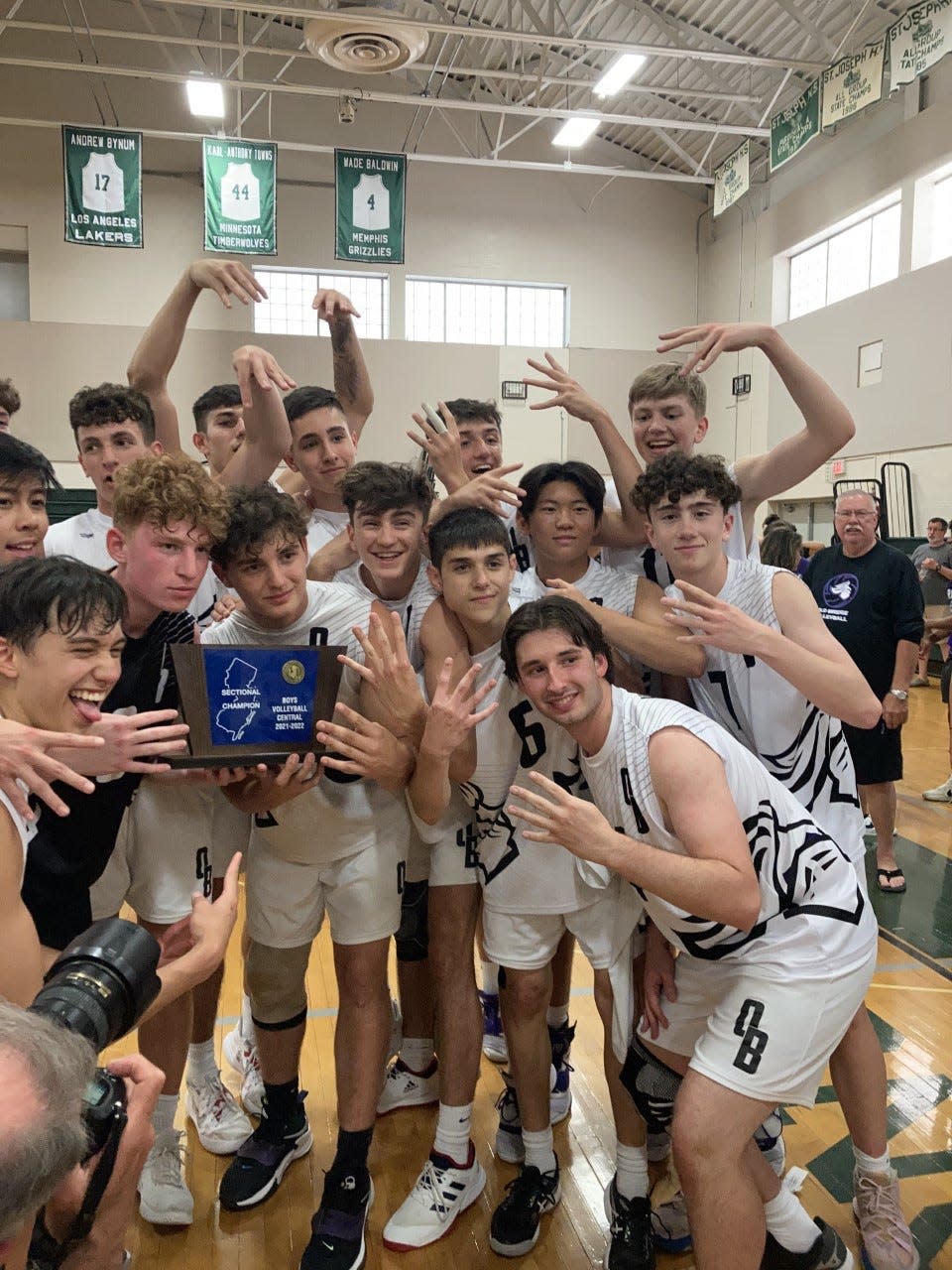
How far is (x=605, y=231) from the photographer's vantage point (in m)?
17.8

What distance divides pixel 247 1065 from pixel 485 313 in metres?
16.2

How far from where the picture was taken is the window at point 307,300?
16.4 m

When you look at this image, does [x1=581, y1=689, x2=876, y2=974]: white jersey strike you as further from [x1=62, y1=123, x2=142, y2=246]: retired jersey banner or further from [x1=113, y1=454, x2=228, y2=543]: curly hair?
[x1=62, y1=123, x2=142, y2=246]: retired jersey banner

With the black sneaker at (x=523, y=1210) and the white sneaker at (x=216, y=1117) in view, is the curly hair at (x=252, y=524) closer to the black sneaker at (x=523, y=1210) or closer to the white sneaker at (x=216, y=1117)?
the white sneaker at (x=216, y=1117)

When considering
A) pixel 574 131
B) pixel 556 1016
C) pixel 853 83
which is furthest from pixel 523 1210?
pixel 574 131

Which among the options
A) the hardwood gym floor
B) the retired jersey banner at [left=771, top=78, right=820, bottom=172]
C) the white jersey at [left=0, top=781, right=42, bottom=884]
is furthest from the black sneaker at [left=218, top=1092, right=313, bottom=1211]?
the retired jersey banner at [left=771, top=78, right=820, bottom=172]

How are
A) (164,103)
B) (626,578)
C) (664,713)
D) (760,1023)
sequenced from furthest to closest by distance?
(164,103), (626,578), (664,713), (760,1023)

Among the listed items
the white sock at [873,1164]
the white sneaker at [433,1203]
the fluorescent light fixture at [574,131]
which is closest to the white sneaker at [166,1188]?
the white sneaker at [433,1203]

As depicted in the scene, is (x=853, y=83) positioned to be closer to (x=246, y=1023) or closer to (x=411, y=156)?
(x=411, y=156)

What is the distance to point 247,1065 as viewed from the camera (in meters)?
3.54

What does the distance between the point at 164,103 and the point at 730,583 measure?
54.9ft

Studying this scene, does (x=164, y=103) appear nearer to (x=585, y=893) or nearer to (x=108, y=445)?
(x=108, y=445)

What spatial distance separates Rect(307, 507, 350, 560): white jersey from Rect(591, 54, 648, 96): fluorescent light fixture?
10216 mm

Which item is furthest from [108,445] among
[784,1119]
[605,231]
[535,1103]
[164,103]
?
[605,231]
